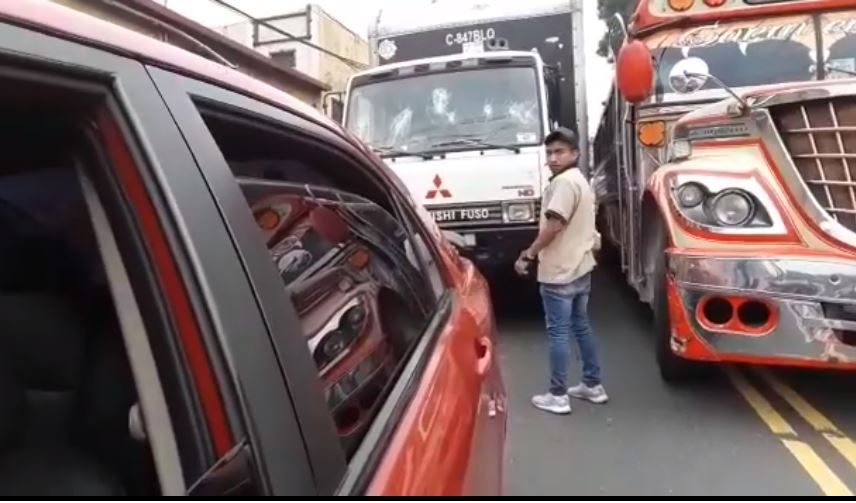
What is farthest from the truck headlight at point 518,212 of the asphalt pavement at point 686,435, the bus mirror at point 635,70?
the bus mirror at point 635,70

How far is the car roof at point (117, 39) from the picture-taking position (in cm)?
99

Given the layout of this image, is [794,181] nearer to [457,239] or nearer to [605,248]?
[457,239]

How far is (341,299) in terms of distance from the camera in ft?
5.64

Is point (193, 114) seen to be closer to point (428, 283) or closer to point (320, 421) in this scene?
point (320, 421)

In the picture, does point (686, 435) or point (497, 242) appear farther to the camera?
point (497, 242)

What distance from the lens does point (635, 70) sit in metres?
5.07

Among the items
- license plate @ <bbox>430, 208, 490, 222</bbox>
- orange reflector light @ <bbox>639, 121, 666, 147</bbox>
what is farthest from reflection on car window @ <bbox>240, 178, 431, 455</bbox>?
license plate @ <bbox>430, 208, 490, 222</bbox>

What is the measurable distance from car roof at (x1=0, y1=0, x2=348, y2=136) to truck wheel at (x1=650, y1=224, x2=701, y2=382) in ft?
11.4

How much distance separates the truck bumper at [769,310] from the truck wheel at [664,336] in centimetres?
43

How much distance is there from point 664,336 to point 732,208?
0.92 metres

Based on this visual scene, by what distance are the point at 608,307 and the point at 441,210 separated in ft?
7.53

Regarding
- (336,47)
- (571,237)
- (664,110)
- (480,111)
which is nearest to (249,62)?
(480,111)

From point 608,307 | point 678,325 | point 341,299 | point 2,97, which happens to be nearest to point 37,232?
point 2,97

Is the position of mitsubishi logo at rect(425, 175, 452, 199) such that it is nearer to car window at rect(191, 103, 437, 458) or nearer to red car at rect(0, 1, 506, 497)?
car window at rect(191, 103, 437, 458)
